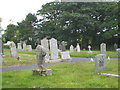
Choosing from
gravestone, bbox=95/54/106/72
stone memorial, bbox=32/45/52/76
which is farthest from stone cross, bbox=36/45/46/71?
gravestone, bbox=95/54/106/72

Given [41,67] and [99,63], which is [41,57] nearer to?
[41,67]

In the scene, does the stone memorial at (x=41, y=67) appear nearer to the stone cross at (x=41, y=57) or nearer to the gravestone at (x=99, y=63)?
the stone cross at (x=41, y=57)

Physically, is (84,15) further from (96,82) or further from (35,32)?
(96,82)

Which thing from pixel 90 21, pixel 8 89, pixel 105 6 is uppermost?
pixel 105 6

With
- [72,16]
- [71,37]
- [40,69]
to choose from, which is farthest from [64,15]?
[40,69]

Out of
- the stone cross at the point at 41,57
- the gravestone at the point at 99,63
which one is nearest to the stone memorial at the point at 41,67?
the stone cross at the point at 41,57

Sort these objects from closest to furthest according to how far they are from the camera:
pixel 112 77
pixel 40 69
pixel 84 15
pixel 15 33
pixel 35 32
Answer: pixel 112 77 → pixel 40 69 → pixel 84 15 → pixel 35 32 → pixel 15 33

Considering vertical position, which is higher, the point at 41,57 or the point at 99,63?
the point at 41,57

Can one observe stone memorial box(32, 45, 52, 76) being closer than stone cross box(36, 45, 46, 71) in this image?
Yes

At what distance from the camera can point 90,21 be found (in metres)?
33.4

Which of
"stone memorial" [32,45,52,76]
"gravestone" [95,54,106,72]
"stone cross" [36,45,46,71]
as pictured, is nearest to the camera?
"stone memorial" [32,45,52,76]

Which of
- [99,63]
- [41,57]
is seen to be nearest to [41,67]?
[41,57]

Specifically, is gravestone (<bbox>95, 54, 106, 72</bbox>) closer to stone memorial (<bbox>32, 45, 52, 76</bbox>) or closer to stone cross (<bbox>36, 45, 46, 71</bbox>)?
stone memorial (<bbox>32, 45, 52, 76</bbox>)

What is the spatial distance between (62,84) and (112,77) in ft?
7.03
